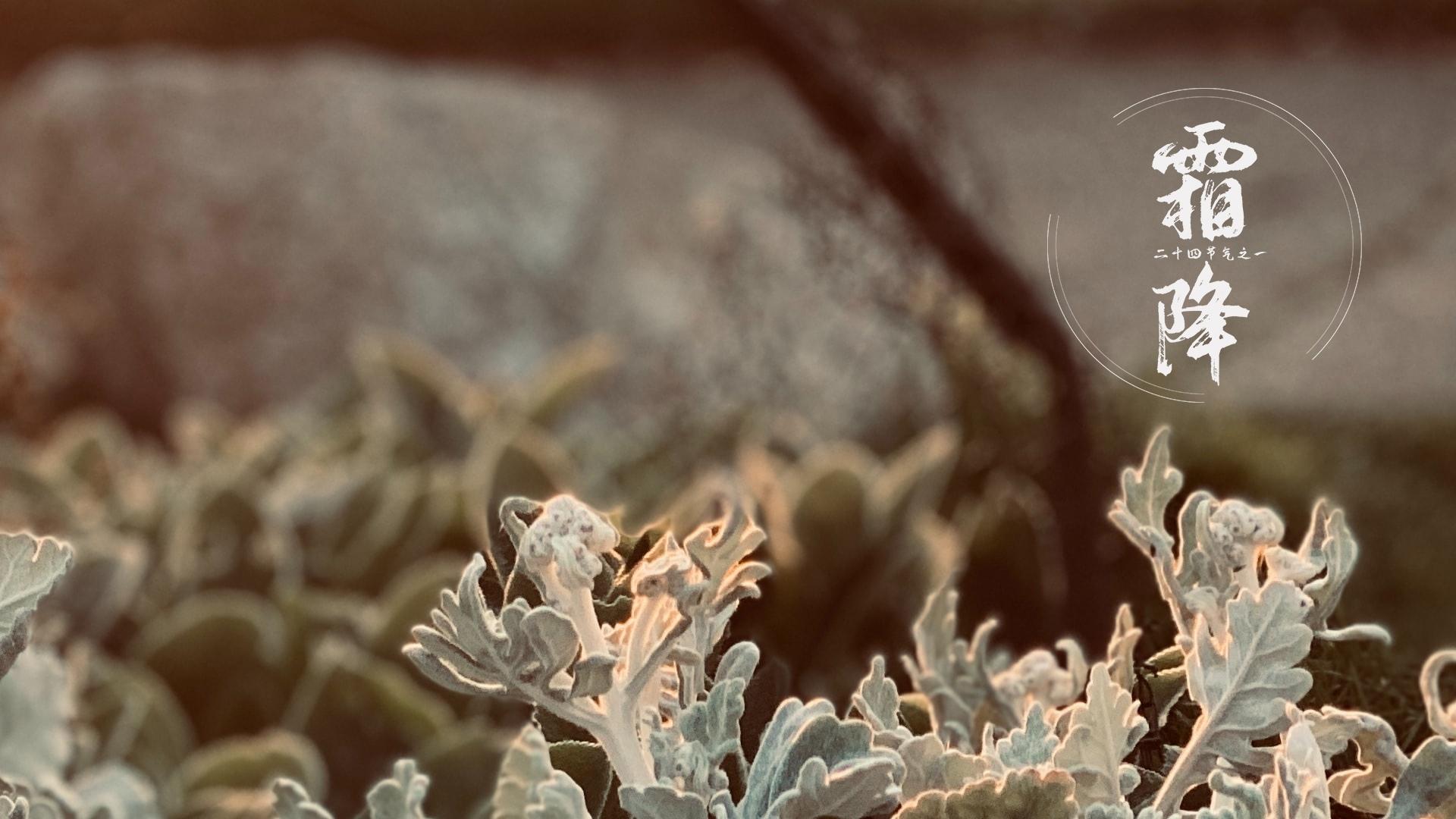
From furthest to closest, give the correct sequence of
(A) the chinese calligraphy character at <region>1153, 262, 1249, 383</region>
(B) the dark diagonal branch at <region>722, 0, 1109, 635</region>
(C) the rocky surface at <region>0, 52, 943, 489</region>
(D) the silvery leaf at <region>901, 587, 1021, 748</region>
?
1. (C) the rocky surface at <region>0, 52, 943, 489</region>
2. (B) the dark diagonal branch at <region>722, 0, 1109, 635</region>
3. (A) the chinese calligraphy character at <region>1153, 262, 1249, 383</region>
4. (D) the silvery leaf at <region>901, 587, 1021, 748</region>

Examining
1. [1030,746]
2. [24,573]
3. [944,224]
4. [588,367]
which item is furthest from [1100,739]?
[588,367]

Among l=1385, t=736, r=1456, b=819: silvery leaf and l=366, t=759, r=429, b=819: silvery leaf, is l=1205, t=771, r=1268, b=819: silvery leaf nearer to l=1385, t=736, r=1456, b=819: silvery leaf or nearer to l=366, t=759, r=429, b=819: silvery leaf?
l=1385, t=736, r=1456, b=819: silvery leaf

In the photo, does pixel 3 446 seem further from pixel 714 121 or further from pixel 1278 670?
pixel 714 121

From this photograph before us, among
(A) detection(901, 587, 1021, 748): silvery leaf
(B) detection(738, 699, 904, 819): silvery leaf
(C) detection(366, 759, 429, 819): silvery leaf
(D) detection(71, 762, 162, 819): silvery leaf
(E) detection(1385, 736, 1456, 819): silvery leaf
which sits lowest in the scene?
(D) detection(71, 762, 162, 819): silvery leaf

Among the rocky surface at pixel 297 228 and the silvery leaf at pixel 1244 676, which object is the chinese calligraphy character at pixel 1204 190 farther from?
the rocky surface at pixel 297 228

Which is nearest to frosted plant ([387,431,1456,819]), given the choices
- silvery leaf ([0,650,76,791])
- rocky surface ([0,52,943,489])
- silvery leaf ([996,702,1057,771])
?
silvery leaf ([996,702,1057,771])
